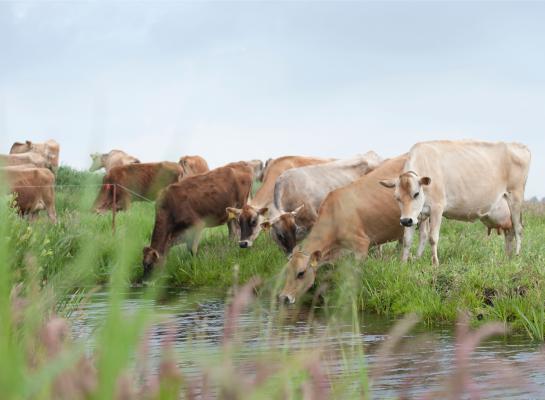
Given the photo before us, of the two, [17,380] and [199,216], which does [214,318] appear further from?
[17,380]

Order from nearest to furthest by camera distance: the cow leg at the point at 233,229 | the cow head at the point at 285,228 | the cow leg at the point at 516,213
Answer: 1. the cow head at the point at 285,228
2. the cow leg at the point at 516,213
3. the cow leg at the point at 233,229

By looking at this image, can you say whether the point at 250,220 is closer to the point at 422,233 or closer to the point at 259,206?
the point at 259,206

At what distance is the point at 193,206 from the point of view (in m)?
17.2

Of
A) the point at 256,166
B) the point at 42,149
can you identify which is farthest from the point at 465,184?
the point at 42,149

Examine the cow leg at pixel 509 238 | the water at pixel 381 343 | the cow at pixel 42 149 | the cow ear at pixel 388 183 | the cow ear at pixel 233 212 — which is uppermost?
the cow at pixel 42 149

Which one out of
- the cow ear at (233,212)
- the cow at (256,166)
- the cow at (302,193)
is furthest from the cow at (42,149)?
the cow ear at (233,212)

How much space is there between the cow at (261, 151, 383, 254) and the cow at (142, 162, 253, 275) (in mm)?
2171

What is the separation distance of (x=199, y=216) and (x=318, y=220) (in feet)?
16.7

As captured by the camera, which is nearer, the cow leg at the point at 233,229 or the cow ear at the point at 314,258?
the cow ear at the point at 314,258

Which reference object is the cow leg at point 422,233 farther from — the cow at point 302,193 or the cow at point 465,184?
the cow at point 302,193

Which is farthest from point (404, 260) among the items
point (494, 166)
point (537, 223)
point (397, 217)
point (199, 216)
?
point (537, 223)

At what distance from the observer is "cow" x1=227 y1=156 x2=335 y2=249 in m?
14.2

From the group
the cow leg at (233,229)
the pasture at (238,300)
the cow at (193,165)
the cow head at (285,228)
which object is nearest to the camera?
the pasture at (238,300)

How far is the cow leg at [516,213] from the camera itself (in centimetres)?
1471
